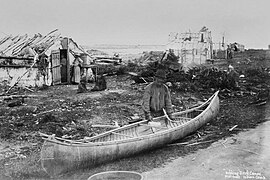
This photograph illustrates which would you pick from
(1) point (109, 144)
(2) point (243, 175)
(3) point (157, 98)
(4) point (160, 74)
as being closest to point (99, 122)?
(3) point (157, 98)

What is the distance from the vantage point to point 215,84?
32.7 ft

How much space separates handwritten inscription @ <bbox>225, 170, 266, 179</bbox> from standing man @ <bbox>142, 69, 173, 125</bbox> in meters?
1.56

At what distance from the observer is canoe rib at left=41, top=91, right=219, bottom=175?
12.8ft

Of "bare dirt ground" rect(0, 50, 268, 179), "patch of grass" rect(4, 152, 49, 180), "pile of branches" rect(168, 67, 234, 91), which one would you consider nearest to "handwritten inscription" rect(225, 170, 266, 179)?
"bare dirt ground" rect(0, 50, 268, 179)

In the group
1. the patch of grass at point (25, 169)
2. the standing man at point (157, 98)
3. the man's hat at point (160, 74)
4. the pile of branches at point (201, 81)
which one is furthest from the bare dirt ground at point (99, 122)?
the man's hat at point (160, 74)

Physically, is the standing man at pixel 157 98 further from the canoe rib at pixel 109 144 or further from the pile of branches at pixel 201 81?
the pile of branches at pixel 201 81

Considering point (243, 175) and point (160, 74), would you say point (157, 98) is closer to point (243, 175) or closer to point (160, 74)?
point (160, 74)

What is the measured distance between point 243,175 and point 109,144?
1.54 m

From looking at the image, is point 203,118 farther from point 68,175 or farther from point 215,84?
point 215,84

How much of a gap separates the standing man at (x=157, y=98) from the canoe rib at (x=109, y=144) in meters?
0.14

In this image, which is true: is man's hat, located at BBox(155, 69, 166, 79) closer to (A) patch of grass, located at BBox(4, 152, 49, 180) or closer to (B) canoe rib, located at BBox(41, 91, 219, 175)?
(B) canoe rib, located at BBox(41, 91, 219, 175)

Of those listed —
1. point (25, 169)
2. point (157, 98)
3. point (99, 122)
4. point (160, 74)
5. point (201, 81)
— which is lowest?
point (25, 169)

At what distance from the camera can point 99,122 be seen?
6.61 m

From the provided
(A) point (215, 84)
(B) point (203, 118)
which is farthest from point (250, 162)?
(A) point (215, 84)
